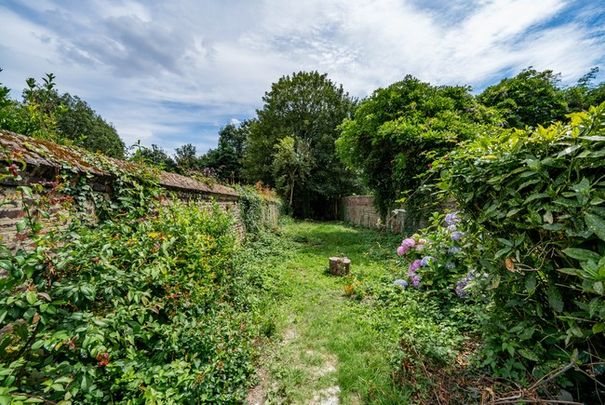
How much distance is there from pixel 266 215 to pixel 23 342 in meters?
8.79

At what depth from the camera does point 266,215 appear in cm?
1027

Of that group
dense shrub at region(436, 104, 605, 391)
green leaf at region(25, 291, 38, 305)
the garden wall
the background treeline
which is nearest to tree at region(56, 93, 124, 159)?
the background treeline

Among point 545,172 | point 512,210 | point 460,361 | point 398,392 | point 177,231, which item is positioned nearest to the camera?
point 545,172

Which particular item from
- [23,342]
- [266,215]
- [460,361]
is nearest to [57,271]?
[23,342]

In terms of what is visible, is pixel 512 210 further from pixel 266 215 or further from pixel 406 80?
pixel 266 215

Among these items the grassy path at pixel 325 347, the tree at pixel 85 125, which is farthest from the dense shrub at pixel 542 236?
the tree at pixel 85 125

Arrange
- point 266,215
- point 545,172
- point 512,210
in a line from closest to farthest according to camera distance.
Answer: point 545,172 → point 512,210 → point 266,215

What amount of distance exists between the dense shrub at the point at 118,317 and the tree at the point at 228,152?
24.7 meters

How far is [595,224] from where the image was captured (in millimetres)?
1197

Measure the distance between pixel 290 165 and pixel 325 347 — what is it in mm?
14829

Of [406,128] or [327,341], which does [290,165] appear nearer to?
[406,128]

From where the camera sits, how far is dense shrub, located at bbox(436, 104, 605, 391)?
127 centimetres

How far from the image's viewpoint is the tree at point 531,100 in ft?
35.0

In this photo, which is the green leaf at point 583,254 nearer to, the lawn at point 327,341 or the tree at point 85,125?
the lawn at point 327,341
